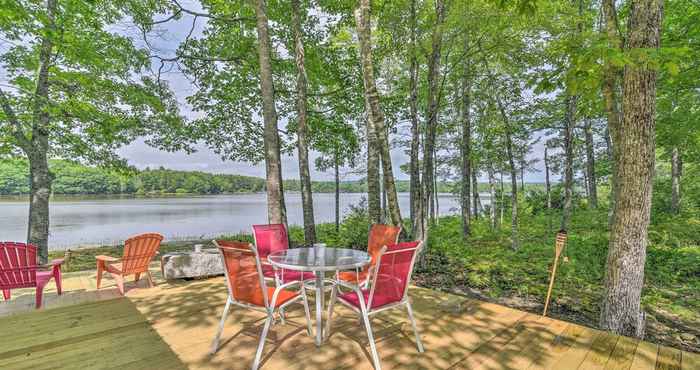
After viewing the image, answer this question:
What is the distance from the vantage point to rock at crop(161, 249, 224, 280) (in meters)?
4.35

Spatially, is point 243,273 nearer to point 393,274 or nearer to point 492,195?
point 393,274

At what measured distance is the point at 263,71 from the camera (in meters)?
5.53

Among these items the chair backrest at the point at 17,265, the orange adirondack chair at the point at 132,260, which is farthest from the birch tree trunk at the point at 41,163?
the orange adirondack chair at the point at 132,260

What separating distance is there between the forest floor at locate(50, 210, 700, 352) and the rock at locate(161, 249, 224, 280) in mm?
3334

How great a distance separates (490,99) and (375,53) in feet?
13.4

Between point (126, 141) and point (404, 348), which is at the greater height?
point (126, 141)

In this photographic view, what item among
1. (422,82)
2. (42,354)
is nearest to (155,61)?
(42,354)

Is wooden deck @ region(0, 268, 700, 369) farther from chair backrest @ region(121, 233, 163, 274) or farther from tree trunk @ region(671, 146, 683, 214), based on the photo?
tree trunk @ region(671, 146, 683, 214)

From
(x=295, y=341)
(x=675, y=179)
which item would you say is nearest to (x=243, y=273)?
(x=295, y=341)

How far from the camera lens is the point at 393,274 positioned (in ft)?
7.81

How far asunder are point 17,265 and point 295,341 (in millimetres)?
3581

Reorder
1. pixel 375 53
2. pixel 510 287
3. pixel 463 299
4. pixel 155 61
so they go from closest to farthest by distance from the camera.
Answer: pixel 463 299
pixel 510 287
pixel 155 61
pixel 375 53

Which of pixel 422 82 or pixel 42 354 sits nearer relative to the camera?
pixel 42 354

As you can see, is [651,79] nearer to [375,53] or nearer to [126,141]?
[375,53]
